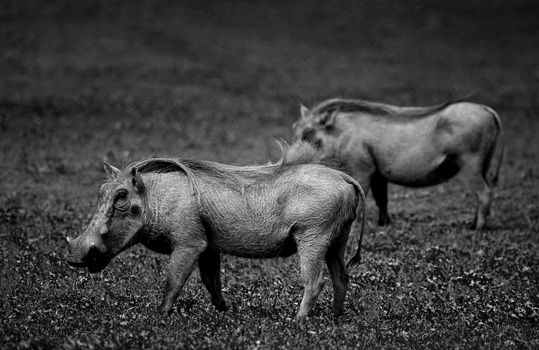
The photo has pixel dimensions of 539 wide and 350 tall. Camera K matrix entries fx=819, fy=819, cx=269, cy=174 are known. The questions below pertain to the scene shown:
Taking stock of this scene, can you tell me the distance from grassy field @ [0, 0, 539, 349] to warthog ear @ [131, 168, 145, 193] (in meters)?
1.16

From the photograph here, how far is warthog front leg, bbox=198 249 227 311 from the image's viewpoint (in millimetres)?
8086

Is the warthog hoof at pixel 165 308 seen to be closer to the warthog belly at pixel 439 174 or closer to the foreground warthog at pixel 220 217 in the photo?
the foreground warthog at pixel 220 217

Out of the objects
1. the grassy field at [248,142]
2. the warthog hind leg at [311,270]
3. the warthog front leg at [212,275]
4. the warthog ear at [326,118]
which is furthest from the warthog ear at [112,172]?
the warthog ear at [326,118]

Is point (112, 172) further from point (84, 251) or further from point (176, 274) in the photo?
point (176, 274)

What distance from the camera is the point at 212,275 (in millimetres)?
8156

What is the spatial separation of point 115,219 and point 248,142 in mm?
13357

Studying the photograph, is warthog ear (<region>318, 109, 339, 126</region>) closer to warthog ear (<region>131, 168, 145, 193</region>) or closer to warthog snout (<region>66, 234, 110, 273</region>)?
warthog ear (<region>131, 168, 145, 193</region>)

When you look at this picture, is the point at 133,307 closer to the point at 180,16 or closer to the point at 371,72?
the point at 371,72

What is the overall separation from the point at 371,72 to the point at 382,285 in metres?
22.4

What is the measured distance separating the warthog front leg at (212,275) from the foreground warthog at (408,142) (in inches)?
214

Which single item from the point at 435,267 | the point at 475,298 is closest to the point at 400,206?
the point at 435,267

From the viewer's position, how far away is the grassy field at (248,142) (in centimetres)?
Result: 761

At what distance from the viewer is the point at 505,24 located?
37.7 metres

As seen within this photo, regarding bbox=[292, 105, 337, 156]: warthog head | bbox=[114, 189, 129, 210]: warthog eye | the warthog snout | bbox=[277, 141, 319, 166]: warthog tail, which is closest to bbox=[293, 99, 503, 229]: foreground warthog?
bbox=[292, 105, 337, 156]: warthog head
